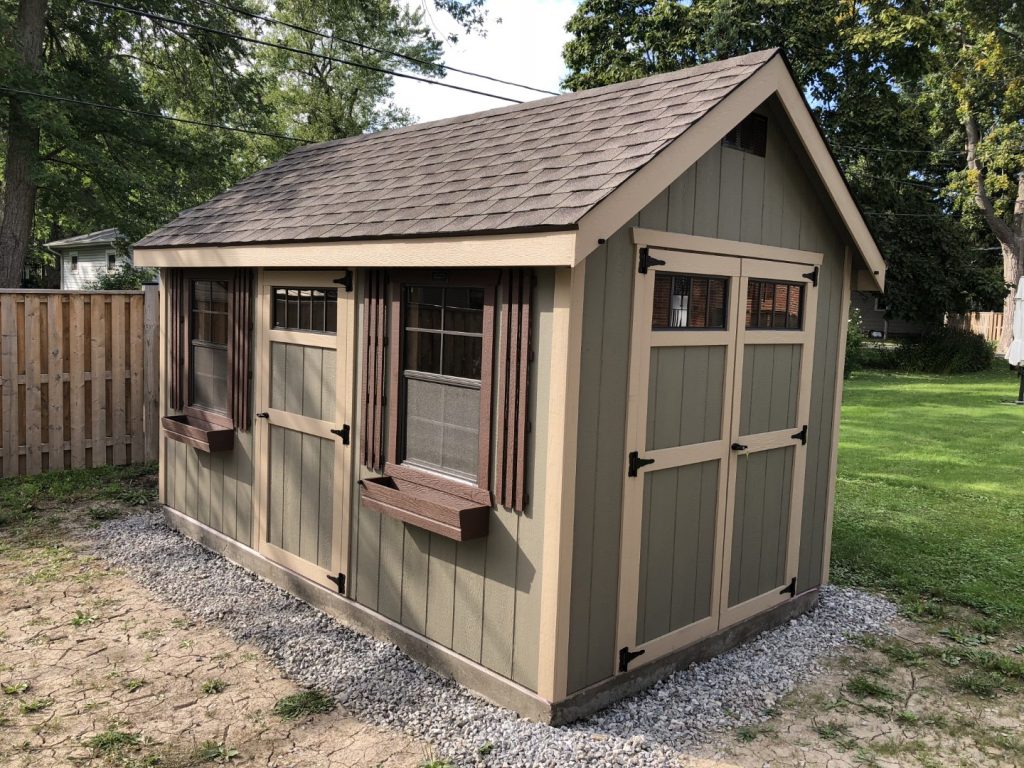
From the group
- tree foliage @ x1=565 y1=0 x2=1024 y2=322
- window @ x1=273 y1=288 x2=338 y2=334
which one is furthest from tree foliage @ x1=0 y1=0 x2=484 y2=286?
window @ x1=273 y1=288 x2=338 y2=334

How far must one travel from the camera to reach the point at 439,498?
4047mm

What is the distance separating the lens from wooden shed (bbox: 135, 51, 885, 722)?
3.62 m

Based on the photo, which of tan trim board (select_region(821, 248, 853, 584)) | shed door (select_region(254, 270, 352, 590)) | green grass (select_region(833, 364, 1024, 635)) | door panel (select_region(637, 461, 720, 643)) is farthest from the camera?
green grass (select_region(833, 364, 1024, 635))

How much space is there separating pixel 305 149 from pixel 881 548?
20.1ft

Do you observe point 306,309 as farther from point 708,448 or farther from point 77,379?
point 77,379

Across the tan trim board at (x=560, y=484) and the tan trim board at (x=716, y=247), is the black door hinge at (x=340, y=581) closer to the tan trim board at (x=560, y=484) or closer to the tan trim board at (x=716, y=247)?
the tan trim board at (x=560, y=484)

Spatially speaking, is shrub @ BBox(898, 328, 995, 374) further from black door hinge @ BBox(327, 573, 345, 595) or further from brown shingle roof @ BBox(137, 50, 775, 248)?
black door hinge @ BBox(327, 573, 345, 595)

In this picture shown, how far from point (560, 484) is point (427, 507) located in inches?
31.1

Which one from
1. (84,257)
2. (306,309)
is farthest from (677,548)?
(84,257)

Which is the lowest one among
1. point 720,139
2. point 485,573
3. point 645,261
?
point 485,573

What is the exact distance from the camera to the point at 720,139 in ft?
13.0

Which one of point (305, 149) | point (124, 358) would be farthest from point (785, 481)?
point (124, 358)

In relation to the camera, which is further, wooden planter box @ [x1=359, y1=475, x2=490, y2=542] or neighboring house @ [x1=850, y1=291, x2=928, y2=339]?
neighboring house @ [x1=850, y1=291, x2=928, y2=339]

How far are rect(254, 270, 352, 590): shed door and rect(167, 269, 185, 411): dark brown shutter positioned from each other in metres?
1.17
